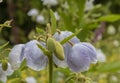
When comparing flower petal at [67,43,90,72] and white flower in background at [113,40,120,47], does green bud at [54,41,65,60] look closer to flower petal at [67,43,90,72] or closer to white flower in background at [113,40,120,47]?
flower petal at [67,43,90,72]

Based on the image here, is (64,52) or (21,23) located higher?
(21,23)

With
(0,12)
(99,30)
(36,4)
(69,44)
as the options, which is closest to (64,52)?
(69,44)

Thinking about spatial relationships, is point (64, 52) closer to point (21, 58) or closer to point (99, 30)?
point (21, 58)

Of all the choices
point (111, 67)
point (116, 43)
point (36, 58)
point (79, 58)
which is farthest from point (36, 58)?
point (116, 43)

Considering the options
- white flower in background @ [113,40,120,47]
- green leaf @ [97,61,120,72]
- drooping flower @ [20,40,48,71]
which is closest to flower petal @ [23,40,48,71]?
drooping flower @ [20,40,48,71]

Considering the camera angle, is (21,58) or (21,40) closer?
(21,58)

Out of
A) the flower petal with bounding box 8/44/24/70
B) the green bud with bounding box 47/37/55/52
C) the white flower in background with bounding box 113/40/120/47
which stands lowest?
the green bud with bounding box 47/37/55/52

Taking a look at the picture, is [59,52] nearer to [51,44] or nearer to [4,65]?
[51,44]
